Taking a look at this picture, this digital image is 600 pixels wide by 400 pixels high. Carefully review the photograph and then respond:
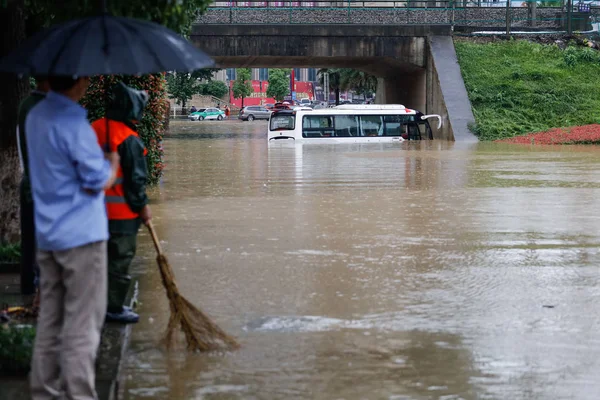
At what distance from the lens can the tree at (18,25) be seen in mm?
6918

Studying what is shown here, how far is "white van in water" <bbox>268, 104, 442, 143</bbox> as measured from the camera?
37.3 metres

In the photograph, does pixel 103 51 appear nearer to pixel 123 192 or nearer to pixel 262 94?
pixel 123 192

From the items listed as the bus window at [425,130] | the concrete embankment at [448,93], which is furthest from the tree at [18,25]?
the bus window at [425,130]

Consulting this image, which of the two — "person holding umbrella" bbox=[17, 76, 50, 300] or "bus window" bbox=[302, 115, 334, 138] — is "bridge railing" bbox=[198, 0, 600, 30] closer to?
"bus window" bbox=[302, 115, 334, 138]

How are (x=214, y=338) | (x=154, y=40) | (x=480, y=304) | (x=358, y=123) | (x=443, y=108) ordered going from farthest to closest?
(x=443, y=108)
(x=358, y=123)
(x=480, y=304)
(x=214, y=338)
(x=154, y=40)

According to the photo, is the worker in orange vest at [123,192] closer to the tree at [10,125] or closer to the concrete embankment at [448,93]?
the tree at [10,125]

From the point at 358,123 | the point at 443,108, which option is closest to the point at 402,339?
the point at 358,123

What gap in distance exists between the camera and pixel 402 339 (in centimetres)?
697

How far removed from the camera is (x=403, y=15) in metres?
43.8

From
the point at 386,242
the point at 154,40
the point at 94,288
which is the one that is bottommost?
the point at 386,242

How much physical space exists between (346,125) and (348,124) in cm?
8

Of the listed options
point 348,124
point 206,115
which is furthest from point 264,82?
point 348,124

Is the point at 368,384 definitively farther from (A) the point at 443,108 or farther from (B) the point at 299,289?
(A) the point at 443,108

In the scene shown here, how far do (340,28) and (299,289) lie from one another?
34.6 meters
